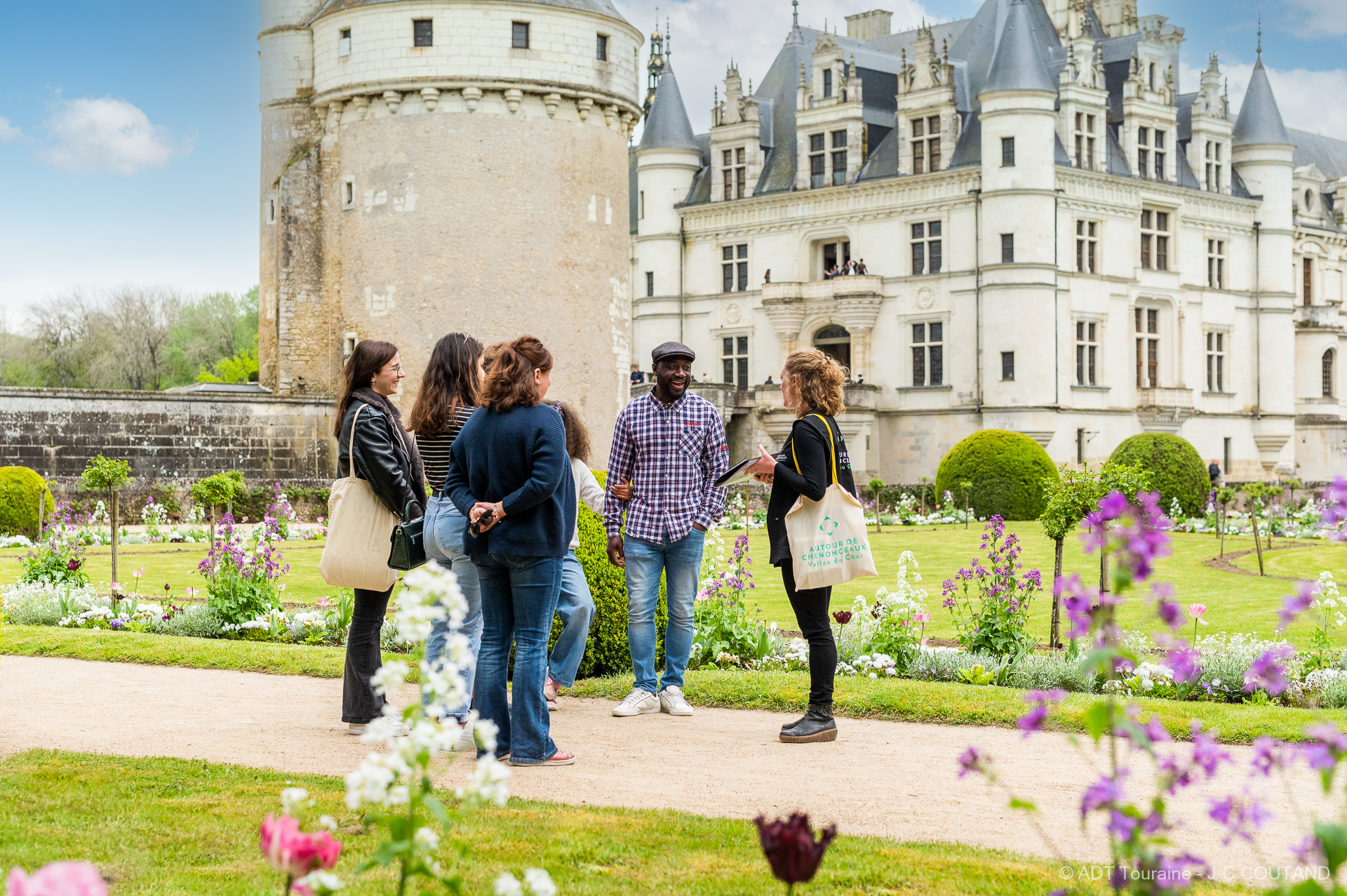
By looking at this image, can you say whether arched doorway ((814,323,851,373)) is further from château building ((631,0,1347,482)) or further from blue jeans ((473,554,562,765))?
blue jeans ((473,554,562,765))

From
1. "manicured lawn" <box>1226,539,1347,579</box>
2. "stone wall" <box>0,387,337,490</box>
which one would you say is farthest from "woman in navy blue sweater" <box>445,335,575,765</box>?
"stone wall" <box>0,387,337,490</box>

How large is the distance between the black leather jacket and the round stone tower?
1814cm

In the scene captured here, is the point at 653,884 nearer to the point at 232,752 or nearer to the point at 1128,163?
the point at 232,752

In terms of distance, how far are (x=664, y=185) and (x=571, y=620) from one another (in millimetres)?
34415

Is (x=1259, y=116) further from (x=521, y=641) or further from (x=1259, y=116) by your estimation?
(x=521, y=641)

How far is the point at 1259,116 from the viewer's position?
130 ft

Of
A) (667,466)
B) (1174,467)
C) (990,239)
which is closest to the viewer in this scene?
(667,466)

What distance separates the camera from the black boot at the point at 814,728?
6.03 m

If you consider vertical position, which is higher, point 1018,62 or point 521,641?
point 1018,62

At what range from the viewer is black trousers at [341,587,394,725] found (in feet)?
20.4

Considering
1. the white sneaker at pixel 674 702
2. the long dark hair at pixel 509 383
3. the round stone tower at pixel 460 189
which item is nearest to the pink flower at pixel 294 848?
the long dark hair at pixel 509 383

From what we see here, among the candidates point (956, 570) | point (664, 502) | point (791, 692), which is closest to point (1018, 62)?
point (956, 570)

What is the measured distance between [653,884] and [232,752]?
8.63 feet

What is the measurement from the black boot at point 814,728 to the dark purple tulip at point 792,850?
342cm
